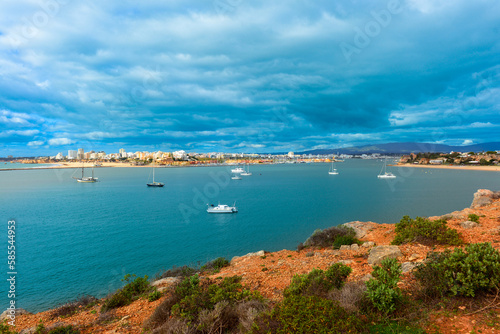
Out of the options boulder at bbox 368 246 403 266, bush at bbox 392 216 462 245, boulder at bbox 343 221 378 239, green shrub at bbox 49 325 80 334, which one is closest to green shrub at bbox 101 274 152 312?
green shrub at bbox 49 325 80 334

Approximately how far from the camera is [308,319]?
16.2ft

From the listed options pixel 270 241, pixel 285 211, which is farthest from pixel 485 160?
pixel 270 241

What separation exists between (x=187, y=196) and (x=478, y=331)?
57.0 meters

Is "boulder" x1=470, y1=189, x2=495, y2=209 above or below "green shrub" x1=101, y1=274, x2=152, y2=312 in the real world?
above

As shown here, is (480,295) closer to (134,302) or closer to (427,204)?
(134,302)

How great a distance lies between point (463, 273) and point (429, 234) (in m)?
6.48

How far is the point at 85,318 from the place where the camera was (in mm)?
9000

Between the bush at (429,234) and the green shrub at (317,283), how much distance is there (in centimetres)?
618

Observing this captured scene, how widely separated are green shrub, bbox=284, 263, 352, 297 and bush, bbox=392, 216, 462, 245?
243 inches

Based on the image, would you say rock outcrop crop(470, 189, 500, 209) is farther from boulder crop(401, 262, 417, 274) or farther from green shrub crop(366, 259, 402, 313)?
green shrub crop(366, 259, 402, 313)

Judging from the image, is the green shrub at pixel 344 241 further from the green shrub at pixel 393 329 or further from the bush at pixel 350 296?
the green shrub at pixel 393 329

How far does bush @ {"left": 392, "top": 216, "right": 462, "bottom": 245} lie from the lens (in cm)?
1141

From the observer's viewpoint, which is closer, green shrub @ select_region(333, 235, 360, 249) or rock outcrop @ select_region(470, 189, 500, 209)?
green shrub @ select_region(333, 235, 360, 249)

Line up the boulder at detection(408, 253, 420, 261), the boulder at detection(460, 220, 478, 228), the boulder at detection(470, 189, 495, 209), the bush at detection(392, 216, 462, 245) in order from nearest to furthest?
the boulder at detection(408, 253, 420, 261) → the bush at detection(392, 216, 462, 245) → the boulder at detection(460, 220, 478, 228) → the boulder at detection(470, 189, 495, 209)
